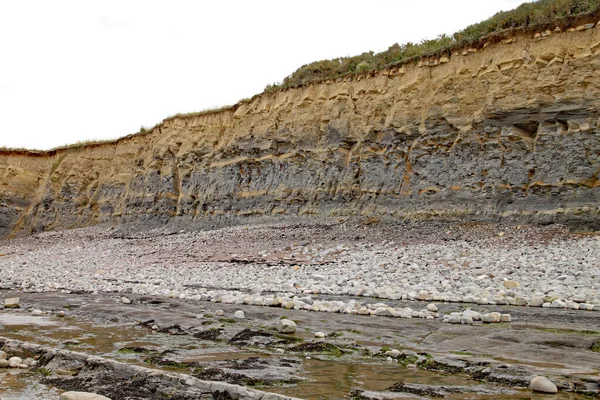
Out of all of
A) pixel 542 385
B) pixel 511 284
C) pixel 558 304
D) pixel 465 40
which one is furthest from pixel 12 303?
pixel 465 40

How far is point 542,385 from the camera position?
4.23 meters

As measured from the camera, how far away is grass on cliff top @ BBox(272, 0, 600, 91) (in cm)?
1825

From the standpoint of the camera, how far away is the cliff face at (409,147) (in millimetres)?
16359

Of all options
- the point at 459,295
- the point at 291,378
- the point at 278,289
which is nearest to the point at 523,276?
the point at 459,295

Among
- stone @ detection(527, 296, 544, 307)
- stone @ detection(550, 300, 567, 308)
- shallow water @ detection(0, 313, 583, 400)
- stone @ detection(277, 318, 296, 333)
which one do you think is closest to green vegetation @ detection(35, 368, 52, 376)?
shallow water @ detection(0, 313, 583, 400)

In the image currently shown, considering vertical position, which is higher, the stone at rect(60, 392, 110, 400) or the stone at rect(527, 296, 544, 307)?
the stone at rect(527, 296, 544, 307)

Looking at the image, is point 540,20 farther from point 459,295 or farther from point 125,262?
point 125,262

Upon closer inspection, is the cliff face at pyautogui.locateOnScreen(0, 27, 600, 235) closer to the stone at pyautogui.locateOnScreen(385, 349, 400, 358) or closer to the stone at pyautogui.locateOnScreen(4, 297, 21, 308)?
the stone at pyautogui.locateOnScreen(385, 349, 400, 358)

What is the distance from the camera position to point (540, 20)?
18188 millimetres

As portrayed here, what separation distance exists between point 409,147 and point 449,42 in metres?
5.19

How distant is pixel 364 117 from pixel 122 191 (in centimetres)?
1890

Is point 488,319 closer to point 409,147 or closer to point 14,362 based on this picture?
point 14,362

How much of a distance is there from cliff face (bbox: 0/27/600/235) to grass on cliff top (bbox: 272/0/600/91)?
0.53 metres

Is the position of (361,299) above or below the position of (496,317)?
below
